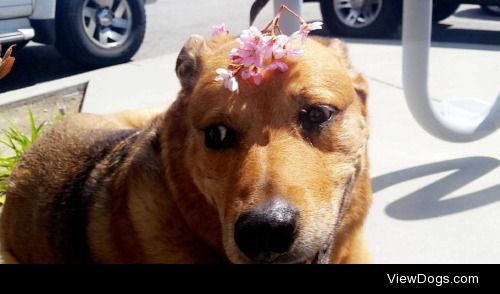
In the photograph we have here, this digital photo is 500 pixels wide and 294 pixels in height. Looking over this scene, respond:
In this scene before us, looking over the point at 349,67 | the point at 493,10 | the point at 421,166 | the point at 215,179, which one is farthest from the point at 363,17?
the point at 215,179

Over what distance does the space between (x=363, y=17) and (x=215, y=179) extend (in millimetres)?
6804

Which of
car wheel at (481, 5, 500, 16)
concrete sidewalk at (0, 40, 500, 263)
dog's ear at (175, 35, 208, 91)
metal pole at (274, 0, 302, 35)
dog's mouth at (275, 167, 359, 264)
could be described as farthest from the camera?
car wheel at (481, 5, 500, 16)

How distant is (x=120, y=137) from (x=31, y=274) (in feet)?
3.61

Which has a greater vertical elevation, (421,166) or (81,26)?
(81,26)

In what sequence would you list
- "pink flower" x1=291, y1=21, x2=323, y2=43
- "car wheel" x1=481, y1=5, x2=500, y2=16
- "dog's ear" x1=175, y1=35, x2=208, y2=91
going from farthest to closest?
"car wheel" x1=481, y1=5, x2=500, y2=16, "dog's ear" x1=175, y1=35, x2=208, y2=91, "pink flower" x1=291, y1=21, x2=323, y2=43

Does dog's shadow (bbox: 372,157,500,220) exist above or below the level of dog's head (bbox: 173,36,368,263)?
below

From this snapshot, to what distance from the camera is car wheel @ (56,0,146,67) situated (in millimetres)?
7219

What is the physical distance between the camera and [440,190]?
4.11m

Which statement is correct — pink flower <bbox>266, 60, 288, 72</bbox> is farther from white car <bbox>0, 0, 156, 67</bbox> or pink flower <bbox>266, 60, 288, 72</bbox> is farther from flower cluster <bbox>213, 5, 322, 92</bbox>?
white car <bbox>0, 0, 156, 67</bbox>

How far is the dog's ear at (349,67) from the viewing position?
8.93 ft

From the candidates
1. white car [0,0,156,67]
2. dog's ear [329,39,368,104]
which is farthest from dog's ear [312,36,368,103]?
white car [0,0,156,67]

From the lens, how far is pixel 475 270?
247cm

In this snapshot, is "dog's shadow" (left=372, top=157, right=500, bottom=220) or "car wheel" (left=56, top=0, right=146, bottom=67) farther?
"car wheel" (left=56, top=0, right=146, bottom=67)

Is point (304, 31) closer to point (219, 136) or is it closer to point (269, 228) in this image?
point (219, 136)
